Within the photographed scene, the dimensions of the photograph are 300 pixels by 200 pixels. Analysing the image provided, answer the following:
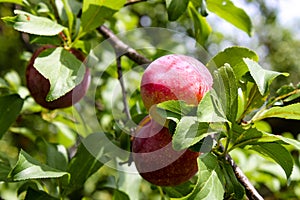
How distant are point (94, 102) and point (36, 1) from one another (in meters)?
0.35

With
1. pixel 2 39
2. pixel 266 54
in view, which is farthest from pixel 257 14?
pixel 2 39

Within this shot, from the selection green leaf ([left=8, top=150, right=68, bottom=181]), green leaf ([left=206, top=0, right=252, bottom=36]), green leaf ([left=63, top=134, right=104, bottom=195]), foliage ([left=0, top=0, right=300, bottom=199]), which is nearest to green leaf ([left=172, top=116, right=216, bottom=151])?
foliage ([left=0, top=0, right=300, bottom=199])

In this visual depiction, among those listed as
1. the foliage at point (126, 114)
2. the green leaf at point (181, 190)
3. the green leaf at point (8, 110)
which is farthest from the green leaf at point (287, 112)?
the green leaf at point (8, 110)

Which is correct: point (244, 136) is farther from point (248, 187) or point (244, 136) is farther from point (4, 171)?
point (4, 171)

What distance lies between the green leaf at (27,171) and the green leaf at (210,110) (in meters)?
0.27

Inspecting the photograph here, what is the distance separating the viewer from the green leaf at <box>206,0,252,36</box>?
3.45ft

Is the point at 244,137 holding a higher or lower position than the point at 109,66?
higher

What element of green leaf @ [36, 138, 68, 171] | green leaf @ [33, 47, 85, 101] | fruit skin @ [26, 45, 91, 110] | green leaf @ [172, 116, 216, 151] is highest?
green leaf @ [172, 116, 216, 151]

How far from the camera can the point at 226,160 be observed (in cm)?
74

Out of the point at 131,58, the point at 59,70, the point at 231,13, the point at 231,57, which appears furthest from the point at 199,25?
the point at 59,70

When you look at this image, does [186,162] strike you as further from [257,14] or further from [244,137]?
[257,14]

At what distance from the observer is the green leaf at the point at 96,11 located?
949 millimetres

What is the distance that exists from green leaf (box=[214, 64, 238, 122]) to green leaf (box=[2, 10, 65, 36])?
36cm

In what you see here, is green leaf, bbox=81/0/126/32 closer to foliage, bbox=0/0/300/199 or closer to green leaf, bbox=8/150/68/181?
foliage, bbox=0/0/300/199
